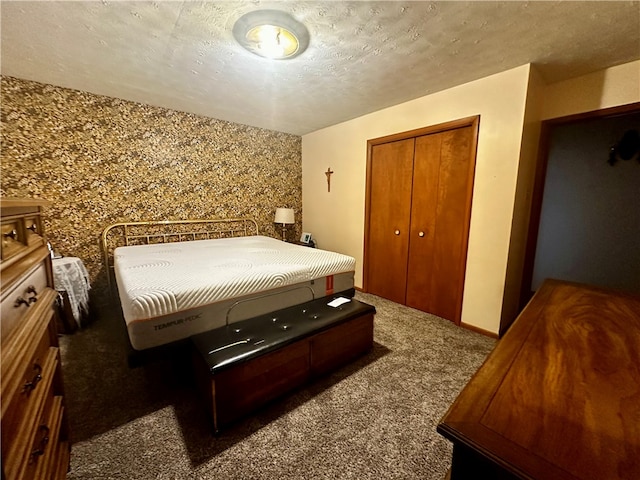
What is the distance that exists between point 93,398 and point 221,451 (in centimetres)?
99

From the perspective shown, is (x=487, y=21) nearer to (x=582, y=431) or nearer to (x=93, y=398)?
(x=582, y=431)

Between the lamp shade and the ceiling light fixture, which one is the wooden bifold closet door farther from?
the ceiling light fixture


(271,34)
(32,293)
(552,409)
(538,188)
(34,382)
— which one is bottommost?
(34,382)

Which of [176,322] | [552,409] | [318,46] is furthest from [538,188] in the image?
[176,322]

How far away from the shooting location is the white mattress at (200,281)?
1.44 metres

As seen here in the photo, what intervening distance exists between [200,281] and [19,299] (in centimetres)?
93

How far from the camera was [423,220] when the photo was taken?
2.87m

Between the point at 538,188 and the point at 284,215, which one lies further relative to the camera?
the point at 284,215

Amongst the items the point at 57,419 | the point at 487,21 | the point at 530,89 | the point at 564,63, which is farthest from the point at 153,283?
the point at 564,63

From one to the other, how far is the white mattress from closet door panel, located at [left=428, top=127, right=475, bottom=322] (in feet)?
3.50

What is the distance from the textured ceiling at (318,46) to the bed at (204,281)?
5.25ft

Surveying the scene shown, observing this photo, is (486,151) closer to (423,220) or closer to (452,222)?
(452,222)

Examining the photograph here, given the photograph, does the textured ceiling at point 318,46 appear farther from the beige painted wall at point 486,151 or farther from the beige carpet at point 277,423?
the beige carpet at point 277,423

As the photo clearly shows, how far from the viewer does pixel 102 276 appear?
2.98 meters
